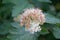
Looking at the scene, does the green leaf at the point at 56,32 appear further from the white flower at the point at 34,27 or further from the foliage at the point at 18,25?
the white flower at the point at 34,27

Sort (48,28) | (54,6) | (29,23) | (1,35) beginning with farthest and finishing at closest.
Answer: (54,6), (1,35), (48,28), (29,23)

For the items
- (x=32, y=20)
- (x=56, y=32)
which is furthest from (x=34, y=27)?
(x=56, y=32)

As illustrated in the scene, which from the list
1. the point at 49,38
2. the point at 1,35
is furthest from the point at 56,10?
the point at 1,35

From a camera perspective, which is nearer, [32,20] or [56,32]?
[32,20]

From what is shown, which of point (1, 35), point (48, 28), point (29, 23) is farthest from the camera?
point (1, 35)

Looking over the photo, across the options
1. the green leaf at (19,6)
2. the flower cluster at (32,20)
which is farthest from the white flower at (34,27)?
the green leaf at (19,6)

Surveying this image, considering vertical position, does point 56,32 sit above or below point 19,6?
below

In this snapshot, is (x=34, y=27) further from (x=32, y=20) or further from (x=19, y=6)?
(x=19, y=6)

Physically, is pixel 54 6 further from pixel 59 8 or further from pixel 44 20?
pixel 44 20

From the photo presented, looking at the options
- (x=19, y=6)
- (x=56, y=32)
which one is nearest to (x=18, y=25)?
(x=19, y=6)
